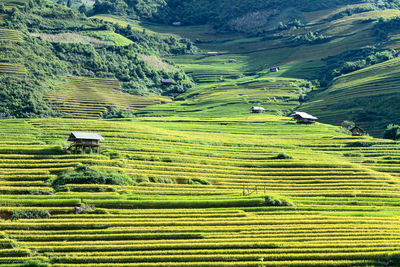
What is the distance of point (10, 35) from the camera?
133000 millimetres

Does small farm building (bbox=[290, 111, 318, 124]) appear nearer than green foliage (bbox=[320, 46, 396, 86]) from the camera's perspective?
Yes

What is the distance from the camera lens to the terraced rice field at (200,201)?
44.6m

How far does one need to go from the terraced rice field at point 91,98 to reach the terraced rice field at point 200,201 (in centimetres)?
2973

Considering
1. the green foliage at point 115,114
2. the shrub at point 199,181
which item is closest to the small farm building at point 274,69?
the green foliage at point 115,114

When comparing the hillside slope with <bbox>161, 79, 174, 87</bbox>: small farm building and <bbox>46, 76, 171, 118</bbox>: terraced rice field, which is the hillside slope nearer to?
<bbox>161, 79, 174, 87</bbox>: small farm building

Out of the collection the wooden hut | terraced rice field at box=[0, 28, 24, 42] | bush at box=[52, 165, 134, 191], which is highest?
terraced rice field at box=[0, 28, 24, 42]

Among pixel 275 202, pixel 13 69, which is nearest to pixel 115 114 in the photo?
pixel 13 69

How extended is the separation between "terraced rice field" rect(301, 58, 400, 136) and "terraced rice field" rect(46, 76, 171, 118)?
3945cm

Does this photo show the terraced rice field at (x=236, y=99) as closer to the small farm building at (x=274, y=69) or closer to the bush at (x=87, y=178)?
the small farm building at (x=274, y=69)

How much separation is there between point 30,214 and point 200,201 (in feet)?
55.3

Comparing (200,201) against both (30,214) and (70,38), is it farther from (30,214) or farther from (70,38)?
(70,38)

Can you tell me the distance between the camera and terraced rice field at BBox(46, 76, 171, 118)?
112 m

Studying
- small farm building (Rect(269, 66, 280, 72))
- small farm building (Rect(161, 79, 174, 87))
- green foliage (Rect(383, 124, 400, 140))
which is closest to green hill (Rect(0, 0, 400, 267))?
small farm building (Rect(161, 79, 174, 87))

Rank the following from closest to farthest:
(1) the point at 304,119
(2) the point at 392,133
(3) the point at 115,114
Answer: (2) the point at 392,133
(1) the point at 304,119
(3) the point at 115,114
